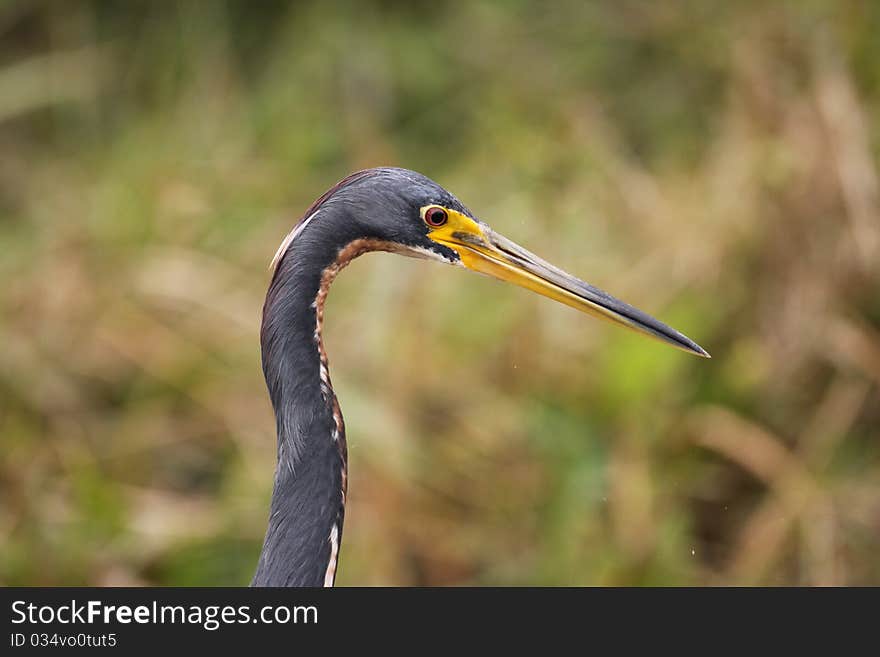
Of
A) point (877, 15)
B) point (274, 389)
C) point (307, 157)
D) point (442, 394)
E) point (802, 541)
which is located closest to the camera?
point (274, 389)

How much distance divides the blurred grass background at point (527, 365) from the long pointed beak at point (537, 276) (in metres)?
1.83

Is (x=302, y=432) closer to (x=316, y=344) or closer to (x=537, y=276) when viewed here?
(x=316, y=344)

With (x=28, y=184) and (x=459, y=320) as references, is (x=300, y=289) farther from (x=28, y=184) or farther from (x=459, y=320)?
(x=28, y=184)

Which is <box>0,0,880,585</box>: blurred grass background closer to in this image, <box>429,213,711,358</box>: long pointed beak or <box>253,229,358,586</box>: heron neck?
<box>429,213,711,358</box>: long pointed beak

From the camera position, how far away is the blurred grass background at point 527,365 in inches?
214

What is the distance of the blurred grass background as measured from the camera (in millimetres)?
5426

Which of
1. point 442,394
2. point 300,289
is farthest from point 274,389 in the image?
point 442,394

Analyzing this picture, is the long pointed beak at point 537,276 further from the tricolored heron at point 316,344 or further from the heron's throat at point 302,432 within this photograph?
the heron's throat at point 302,432

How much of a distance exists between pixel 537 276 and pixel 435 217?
0.35 m

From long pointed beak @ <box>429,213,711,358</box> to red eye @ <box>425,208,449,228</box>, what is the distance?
0.20 ft

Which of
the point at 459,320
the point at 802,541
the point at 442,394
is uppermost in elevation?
the point at 459,320

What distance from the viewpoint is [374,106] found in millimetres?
7926

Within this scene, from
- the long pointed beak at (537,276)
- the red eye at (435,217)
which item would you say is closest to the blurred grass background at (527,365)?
the long pointed beak at (537,276)

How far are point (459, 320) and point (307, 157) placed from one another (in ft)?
6.79
